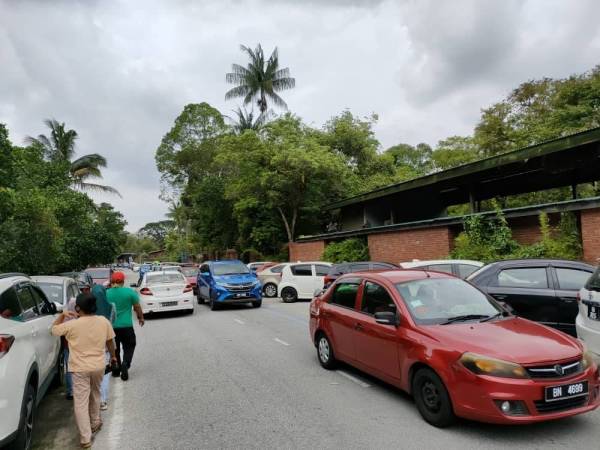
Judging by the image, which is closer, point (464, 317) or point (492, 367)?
point (492, 367)

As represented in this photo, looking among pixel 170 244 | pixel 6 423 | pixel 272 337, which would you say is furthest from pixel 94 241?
pixel 170 244

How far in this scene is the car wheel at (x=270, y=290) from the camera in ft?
72.2

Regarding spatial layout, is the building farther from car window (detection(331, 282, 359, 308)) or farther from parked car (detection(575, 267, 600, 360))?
car window (detection(331, 282, 359, 308))

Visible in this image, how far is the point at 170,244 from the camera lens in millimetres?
79188

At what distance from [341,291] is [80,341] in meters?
3.76

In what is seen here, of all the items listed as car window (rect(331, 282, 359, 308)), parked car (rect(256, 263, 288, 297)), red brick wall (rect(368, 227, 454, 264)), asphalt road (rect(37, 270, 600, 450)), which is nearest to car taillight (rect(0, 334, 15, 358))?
asphalt road (rect(37, 270, 600, 450))

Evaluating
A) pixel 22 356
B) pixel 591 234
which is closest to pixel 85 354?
pixel 22 356

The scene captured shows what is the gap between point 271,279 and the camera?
71.8 ft

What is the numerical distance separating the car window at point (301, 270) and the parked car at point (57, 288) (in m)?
11.0

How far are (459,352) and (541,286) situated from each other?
3.95m

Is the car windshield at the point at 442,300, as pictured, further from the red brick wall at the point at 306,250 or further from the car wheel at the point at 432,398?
the red brick wall at the point at 306,250

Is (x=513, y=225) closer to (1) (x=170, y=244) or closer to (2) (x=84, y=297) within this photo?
(2) (x=84, y=297)

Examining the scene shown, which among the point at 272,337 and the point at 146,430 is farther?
the point at 272,337

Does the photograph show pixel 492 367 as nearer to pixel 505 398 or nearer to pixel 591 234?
pixel 505 398
